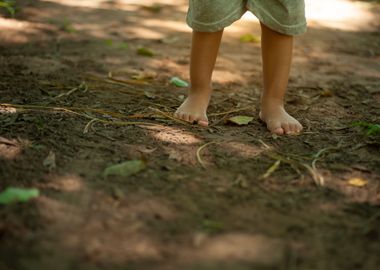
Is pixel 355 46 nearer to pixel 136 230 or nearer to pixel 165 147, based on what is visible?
pixel 165 147

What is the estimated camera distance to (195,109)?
1.96 m

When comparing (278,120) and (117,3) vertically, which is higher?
(278,120)

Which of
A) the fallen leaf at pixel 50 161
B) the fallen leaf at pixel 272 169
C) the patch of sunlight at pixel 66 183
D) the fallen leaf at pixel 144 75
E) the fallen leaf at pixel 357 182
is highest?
the fallen leaf at pixel 357 182

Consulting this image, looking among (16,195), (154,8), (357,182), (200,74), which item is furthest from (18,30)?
(357,182)

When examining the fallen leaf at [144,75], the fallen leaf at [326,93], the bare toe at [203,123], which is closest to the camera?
the bare toe at [203,123]

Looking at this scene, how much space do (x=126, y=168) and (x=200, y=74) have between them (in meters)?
0.65

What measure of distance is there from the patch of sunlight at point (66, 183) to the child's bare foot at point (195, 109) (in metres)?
0.63

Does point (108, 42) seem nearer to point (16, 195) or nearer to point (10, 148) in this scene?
point (10, 148)

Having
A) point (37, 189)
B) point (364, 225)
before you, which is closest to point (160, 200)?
point (37, 189)

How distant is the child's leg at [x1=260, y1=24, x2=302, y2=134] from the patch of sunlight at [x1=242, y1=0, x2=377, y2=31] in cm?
209

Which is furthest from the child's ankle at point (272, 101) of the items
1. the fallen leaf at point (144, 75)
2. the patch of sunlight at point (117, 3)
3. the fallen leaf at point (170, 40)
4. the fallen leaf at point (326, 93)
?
the patch of sunlight at point (117, 3)

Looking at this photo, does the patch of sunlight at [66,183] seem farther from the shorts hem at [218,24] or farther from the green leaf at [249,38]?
the green leaf at [249,38]

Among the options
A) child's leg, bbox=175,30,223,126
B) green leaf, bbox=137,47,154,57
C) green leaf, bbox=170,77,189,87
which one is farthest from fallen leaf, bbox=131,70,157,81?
child's leg, bbox=175,30,223,126

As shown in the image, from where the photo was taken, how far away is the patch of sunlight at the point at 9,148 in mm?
1520
